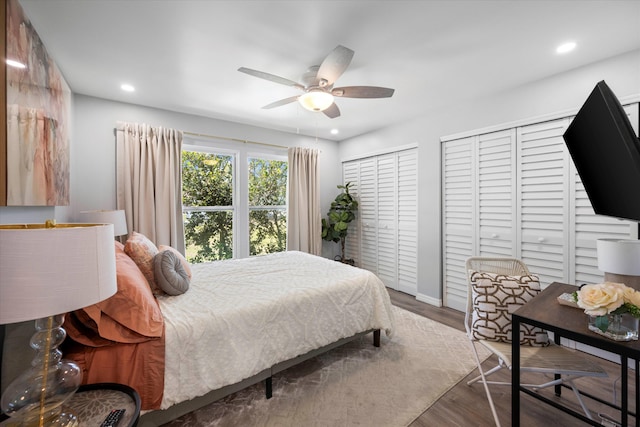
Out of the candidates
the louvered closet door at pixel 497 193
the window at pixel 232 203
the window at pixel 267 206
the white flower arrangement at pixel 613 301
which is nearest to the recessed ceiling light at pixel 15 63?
the window at pixel 232 203

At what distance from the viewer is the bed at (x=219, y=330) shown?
1.37 m

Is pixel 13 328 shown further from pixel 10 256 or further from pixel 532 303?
pixel 532 303

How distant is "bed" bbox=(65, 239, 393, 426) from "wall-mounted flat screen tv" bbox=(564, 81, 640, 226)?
1.62 metres

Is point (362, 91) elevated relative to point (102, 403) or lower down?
elevated

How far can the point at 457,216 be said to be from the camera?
3.34 metres

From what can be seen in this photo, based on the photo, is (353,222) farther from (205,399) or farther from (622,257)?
(205,399)

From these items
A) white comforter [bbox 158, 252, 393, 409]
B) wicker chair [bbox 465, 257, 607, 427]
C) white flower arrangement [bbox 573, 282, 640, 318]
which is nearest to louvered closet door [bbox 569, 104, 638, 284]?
wicker chair [bbox 465, 257, 607, 427]

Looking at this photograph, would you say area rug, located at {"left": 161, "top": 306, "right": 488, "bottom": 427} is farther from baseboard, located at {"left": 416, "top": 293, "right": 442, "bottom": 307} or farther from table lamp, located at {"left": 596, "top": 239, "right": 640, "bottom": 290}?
table lamp, located at {"left": 596, "top": 239, "right": 640, "bottom": 290}

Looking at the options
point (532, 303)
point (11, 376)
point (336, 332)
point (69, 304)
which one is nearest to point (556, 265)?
point (532, 303)

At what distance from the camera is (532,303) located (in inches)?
60.4

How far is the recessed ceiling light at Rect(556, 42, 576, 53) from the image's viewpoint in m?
2.04

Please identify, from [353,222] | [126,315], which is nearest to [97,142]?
[126,315]

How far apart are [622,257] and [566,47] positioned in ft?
5.30

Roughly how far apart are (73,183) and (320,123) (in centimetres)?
297
